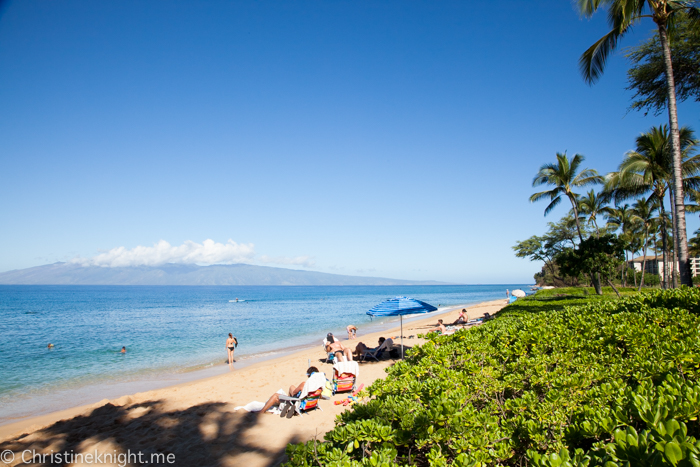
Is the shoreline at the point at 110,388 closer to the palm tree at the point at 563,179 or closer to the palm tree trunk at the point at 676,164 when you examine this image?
the palm tree trunk at the point at 676,164

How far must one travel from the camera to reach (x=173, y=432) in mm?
6730

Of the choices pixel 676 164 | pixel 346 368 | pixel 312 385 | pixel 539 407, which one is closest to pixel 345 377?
pixel 346 368

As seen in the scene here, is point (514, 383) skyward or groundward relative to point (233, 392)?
skyward

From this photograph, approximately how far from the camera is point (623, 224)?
3994cm

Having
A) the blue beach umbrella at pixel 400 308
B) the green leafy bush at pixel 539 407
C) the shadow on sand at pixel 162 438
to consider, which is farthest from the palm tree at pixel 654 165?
the shadow on sand at pixel 162 438

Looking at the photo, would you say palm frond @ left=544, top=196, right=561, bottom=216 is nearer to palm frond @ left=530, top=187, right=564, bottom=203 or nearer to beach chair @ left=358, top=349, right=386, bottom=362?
Answer: palm frond @ left=530, top=187, right=564, bottom=203

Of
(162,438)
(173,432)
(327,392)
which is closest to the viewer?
(162,438)

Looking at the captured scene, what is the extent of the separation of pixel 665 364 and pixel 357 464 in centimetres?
251

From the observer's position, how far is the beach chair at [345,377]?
8.53m

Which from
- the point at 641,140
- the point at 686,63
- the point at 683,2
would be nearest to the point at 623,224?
the point at 641,140

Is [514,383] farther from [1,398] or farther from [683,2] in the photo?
[1,398]

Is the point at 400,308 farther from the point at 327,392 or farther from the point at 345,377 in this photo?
the point at 327,392

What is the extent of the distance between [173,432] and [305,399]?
→ 8.09 ft

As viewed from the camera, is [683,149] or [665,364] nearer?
[665,364]
